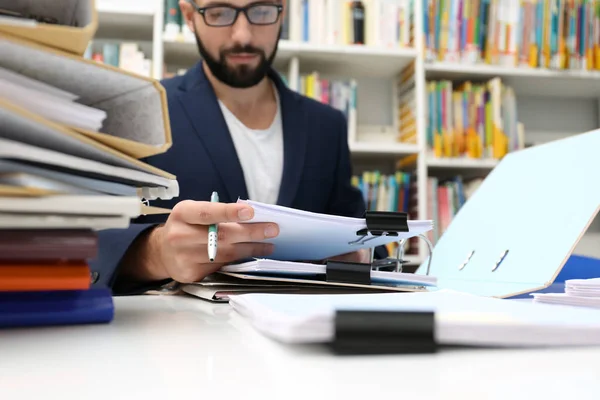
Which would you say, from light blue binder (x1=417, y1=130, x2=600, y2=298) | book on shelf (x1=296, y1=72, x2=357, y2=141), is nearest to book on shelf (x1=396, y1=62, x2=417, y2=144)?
book on shelf (x1=296, y1=72, x2=357, y2=141)

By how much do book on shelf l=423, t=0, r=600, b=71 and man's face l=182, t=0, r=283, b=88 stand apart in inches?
40.2

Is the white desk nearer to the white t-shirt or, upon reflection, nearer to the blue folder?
the blue folder

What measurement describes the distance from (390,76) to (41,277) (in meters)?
2.32

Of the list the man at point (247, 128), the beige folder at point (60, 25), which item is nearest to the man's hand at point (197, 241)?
the beige folder at point (60, 25)

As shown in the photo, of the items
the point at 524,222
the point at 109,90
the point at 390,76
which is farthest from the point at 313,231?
the point at 390,76

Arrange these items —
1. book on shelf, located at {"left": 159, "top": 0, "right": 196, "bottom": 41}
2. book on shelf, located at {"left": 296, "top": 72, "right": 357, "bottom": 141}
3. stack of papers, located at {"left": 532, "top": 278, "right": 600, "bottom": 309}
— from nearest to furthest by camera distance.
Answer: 1. stack of papers, located at {"left": 532, "top": 278, "right": 600, "bottom": 309}
2. book on shelf, located at {"left": 159, "top": 0, "right": 196, "bottom": 41}
3. book on shelf, located at {"left": 296, "top": 72, "right": 357, "bottom": 141}

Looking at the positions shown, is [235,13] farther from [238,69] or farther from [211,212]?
[211,212]

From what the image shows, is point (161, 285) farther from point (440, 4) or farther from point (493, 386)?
point (440, 4)

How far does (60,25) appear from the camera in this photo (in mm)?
409

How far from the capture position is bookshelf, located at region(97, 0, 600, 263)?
81.1 inches

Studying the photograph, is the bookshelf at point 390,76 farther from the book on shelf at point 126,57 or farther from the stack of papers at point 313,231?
the stack of papers at point 313,231

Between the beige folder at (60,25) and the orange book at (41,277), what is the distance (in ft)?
0.58

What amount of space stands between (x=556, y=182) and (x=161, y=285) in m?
0.64

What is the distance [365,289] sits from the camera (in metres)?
0.61
